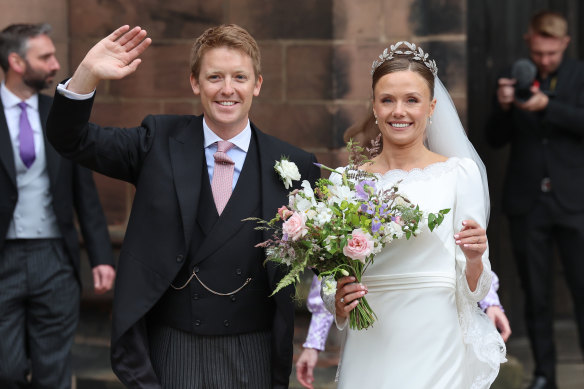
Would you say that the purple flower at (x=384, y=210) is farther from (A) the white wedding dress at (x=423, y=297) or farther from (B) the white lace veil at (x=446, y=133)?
(B) the white lace veil at (x=446, y=133)

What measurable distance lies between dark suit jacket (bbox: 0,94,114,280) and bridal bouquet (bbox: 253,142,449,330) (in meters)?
2.32

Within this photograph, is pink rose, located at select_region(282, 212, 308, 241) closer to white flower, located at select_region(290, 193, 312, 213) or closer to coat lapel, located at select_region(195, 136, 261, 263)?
white flower, located at select_region(290, 193, 312, 213)

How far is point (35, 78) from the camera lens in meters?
6.03

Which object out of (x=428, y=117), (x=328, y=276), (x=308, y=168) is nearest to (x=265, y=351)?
(x=328, y=276)

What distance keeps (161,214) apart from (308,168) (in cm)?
64

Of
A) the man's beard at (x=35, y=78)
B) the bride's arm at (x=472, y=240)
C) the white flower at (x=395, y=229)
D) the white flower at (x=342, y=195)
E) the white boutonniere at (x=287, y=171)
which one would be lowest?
the bride's arm at (x=472, y=240)

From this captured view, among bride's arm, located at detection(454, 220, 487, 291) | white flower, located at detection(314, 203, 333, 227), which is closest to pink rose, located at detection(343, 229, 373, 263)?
white flower, located at detection(314, 203, 333, 227)

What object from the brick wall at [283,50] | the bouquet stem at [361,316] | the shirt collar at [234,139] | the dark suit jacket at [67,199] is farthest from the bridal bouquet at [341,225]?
the brick wall at [283,50]

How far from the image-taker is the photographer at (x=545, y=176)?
685cm

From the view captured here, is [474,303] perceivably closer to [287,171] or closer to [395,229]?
[395,229]

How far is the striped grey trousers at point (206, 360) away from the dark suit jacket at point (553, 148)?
3.43 m

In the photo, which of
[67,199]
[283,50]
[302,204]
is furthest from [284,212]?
[283,50]

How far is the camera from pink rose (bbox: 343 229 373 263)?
3605 millimetres

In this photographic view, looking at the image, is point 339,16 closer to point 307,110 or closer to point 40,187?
point 307,110
